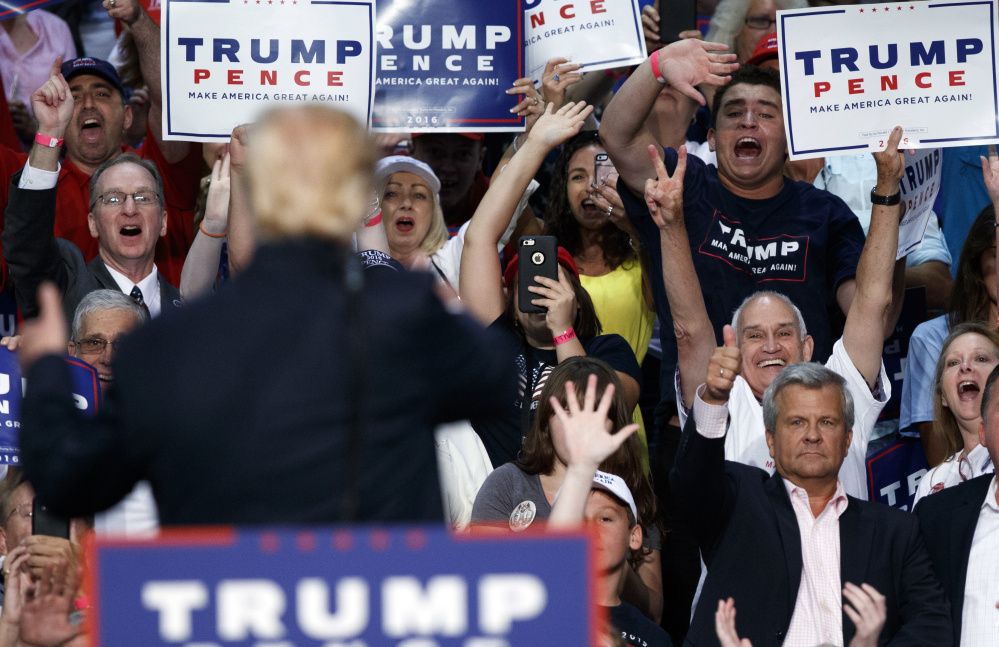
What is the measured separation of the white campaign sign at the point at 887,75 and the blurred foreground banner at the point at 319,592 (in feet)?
11.5

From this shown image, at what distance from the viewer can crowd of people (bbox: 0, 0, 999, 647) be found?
77.2 inches

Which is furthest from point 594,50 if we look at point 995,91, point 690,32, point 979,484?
point 979,484

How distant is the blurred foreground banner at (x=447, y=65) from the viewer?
551 centimetres

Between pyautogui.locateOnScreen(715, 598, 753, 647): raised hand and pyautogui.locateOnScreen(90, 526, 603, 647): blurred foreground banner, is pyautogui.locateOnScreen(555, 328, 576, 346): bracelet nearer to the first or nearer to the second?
pyautogui.locateOnScreen(715, 598, 753, 647): raised hand

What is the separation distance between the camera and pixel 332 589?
1807 millimetres

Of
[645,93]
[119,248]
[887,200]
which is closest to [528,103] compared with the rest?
[645,93]

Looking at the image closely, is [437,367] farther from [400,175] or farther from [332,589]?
[400,175]

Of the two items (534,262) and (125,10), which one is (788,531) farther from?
(125,10)

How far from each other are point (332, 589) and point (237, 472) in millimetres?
252

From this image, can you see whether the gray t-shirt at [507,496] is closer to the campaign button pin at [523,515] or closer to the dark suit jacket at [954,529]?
the campaign button pin at [523,515]

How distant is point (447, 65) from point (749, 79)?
1257mm

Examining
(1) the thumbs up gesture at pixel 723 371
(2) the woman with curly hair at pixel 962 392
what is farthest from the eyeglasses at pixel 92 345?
(2) the woman with curly hair at pixel 962 392

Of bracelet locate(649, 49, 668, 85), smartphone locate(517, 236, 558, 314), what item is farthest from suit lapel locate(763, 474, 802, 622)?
bracelet locate(649, 49, 668, 85)

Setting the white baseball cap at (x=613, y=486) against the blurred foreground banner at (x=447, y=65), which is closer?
the white baseball cap at (x=613, y=486)
